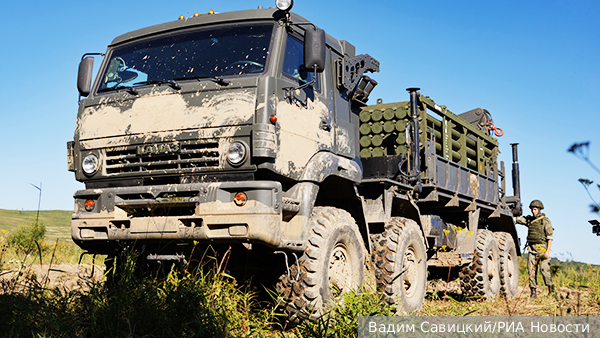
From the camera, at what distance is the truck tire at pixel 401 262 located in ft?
21.7

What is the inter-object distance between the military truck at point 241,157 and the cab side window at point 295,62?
0.02 m

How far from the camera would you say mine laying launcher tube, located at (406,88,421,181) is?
7.52 m

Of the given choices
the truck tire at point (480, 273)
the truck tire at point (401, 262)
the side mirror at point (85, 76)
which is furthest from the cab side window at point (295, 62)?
the truck tire at point (480, 273)

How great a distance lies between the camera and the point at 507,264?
36.0 feet

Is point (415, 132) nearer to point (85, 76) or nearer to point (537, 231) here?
point (85, 76)

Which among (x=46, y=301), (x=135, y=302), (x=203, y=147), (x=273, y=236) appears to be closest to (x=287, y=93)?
(x=203, y=147)

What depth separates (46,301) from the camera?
4742 millimetres

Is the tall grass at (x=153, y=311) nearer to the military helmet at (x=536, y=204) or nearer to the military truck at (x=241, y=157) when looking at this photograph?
the military truck at (x=241, y=157)

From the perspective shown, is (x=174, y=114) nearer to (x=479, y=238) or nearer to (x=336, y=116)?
(x=336, y=116)

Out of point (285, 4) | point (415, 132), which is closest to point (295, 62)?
point (285, 4)

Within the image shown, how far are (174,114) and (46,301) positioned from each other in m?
2.05

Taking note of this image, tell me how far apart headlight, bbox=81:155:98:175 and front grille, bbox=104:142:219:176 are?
133mm

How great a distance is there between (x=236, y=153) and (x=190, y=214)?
0.79 meters

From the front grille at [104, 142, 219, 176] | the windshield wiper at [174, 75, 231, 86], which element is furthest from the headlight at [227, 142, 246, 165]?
the windshield wiper at [174, 75, 231, 86]
